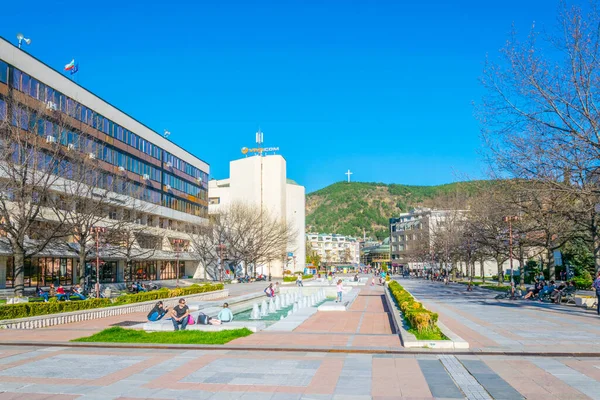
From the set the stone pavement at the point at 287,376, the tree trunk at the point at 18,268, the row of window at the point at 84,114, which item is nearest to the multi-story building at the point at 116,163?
the row of window at the point at 84,114

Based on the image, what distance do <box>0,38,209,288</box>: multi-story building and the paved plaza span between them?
16.9 meters

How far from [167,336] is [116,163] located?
135 feet

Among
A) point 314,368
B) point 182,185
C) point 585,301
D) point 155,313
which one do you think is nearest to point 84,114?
point 182,185

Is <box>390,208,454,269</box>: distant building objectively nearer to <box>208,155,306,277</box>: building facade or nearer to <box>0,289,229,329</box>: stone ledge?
<box>208,155,306,277</box>: building facade

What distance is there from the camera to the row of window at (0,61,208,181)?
3759 cm

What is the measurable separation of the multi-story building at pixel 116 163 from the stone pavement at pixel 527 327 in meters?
21.0

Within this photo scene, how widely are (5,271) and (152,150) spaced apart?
89.2 feet

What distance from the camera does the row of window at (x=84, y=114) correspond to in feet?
123

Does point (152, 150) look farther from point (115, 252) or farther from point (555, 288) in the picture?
point (555, 288)

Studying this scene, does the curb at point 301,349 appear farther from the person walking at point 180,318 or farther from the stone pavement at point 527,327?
the person walking at point 180,318

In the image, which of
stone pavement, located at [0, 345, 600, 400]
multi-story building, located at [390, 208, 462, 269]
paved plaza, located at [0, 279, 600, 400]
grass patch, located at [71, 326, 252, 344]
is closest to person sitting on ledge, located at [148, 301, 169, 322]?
grass patch, located at [71, 326, 252, 344]

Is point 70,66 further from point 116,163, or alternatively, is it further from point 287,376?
point 287,376

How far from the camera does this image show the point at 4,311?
1836 cm

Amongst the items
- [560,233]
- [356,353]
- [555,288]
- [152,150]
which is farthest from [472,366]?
[152,150]
